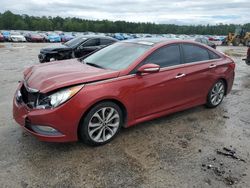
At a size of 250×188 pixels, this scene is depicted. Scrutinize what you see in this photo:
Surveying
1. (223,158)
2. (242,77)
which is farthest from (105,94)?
(242,77)

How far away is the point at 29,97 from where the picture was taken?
3740 mm

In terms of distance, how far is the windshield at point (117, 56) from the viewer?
4348 millimetres

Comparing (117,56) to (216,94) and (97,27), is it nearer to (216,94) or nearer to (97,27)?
(216,94)

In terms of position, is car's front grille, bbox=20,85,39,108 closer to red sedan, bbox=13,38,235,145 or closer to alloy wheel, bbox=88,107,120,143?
red sedan, bbox=13,38,235,145

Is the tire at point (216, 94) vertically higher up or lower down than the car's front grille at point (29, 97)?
lower down

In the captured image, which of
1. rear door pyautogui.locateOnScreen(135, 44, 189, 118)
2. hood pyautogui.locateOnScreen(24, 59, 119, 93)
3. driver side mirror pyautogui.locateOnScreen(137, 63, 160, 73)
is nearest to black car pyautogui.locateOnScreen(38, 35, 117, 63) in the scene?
rear door pyautogui.locateOnScreen(135, 44, 189, 118)

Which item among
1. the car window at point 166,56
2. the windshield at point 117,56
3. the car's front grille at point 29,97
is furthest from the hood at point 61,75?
the car window at point 166,56

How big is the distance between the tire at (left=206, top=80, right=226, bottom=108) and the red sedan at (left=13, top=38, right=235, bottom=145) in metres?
0.10

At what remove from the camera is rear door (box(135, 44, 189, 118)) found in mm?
4246

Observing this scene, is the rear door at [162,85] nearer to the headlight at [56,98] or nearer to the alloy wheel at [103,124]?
the alloy wheel at [103,124]

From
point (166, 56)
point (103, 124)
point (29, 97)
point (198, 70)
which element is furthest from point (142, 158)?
point (198, 70)

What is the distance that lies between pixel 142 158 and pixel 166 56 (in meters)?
1.94

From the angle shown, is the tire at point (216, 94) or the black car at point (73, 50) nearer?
the tire at point (216, 94)

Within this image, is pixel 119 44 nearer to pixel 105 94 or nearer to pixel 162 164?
pixel 105 94
